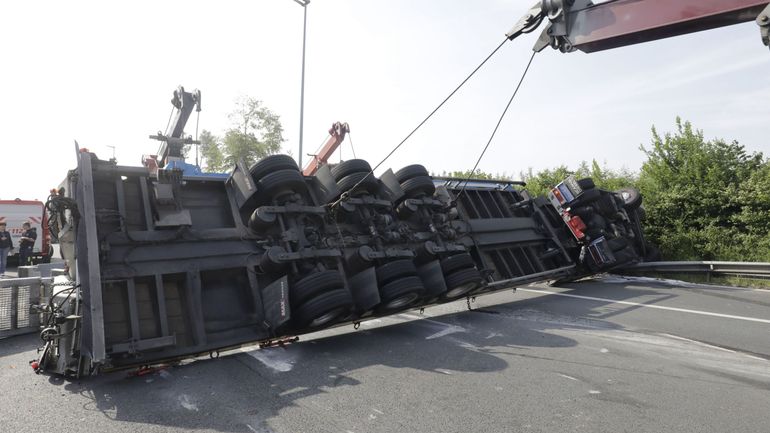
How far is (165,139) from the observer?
1119cm

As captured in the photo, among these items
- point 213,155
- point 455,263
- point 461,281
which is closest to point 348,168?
point 455,263

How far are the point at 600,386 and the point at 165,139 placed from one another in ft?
34.4

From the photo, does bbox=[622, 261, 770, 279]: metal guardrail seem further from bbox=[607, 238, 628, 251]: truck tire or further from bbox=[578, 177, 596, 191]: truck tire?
bbox=[578, 177, 596, 191]: truck tire

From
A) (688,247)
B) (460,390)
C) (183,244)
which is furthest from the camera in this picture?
(688,247)

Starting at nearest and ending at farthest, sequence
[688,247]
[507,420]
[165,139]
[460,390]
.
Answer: [507,420], [460,390], [165,139], [688,247]

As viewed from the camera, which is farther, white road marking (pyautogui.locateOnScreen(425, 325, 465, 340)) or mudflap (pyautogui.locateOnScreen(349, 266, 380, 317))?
white road marking (pyautogui.locateOnScreen(425, 325, 465, 340))

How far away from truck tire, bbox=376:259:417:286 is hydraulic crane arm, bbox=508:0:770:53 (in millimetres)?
3044

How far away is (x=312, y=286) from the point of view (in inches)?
210

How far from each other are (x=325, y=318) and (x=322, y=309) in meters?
0.23

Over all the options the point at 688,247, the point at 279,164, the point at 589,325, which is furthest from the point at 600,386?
the point at 688,247

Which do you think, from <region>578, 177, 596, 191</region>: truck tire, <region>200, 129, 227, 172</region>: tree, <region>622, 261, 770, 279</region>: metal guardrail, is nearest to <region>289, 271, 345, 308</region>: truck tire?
<region>578, 177, 596, 191</region>: truck tire

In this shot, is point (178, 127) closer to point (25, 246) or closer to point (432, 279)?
point (432, 279)

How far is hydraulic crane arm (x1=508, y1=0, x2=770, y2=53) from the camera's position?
146 inches

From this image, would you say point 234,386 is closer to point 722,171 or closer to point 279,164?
point 279,164
